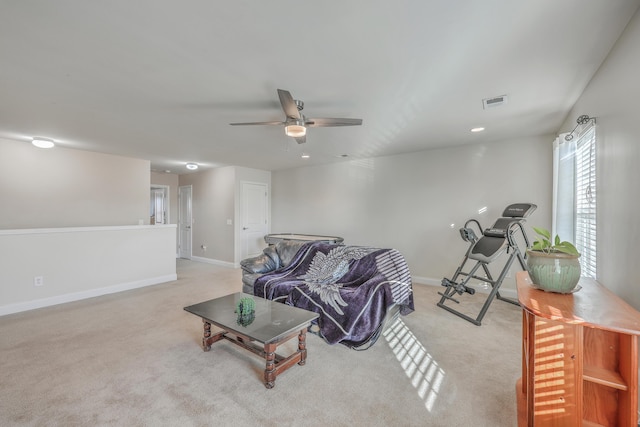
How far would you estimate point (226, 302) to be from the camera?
8.93 feet

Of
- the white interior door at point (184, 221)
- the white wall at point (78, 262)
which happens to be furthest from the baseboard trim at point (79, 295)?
the white interior door at point (184, 221)

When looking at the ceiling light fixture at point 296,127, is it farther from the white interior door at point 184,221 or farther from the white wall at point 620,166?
the white interior door at point 184,221

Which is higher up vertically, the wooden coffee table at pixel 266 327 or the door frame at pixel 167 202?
the door frame at pixel 167 202

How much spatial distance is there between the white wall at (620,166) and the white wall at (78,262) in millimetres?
5878

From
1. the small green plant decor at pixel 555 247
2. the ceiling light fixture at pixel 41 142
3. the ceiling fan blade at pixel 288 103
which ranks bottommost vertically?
the small green plant decor at pixel 555 247

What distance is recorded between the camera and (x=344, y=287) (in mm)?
3100

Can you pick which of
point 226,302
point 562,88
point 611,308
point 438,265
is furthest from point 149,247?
point 562,88

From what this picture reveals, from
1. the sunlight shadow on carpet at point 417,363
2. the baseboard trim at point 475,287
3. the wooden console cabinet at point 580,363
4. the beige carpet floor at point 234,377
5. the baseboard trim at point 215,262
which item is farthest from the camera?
the baseboard trim at point 215,262

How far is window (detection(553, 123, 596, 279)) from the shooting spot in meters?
2.21

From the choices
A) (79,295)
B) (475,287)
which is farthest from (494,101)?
(79,295)

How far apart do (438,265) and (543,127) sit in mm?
2544

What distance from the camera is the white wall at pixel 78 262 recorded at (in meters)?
3.58

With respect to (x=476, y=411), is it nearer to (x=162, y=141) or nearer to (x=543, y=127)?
(x=543, y=127)

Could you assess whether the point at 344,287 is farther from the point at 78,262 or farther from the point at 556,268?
the point at 78,262
